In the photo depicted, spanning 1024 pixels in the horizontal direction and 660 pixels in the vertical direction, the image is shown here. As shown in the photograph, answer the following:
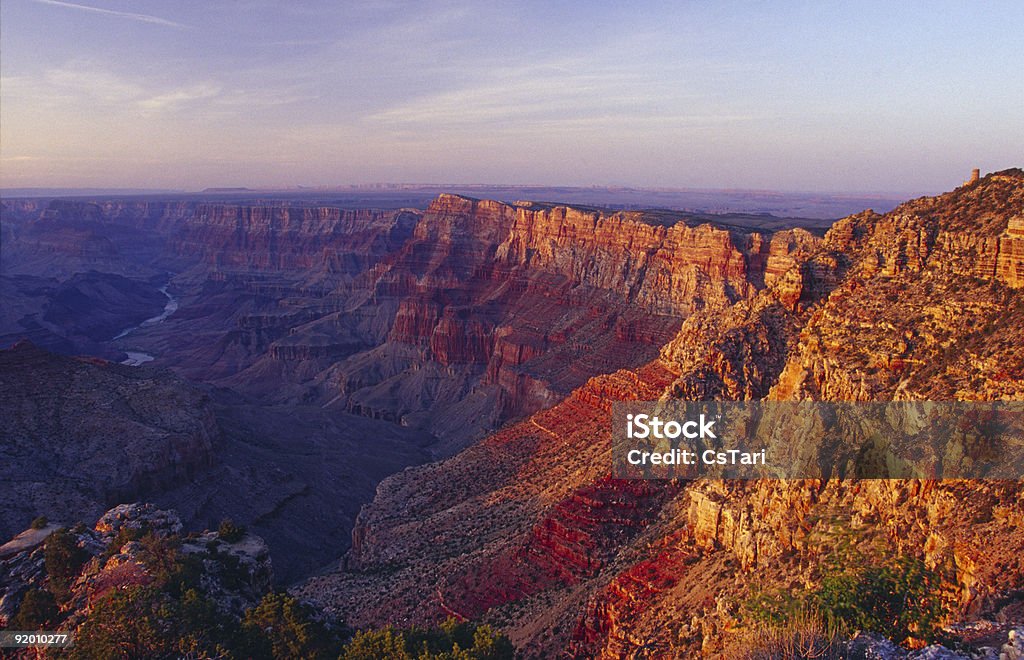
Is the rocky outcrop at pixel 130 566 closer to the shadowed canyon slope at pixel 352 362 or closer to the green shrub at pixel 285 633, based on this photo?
the green shrub at pixel 285 633

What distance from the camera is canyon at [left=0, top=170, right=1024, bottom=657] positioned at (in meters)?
24.8

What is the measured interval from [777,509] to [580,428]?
30.7 metres

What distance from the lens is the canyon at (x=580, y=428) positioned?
24.8 metres

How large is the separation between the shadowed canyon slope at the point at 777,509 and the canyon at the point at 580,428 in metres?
0.11

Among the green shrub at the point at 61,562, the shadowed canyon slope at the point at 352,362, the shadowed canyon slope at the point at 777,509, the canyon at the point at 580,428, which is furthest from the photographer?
the shadowed canyon slope at the point at 352,362

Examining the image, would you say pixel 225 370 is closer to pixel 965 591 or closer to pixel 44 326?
pixel 44 326

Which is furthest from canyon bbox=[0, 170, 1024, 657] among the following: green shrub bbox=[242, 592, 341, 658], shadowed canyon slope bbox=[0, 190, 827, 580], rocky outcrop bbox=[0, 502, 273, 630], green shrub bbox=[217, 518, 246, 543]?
rocky outcrop bbox=[0, 502, 273, 630]

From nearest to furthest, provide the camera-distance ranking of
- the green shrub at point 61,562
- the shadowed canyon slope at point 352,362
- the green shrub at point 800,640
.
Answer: the green shrub at point 800,640 < the green shrub at point 61,562 < the shadowed canyon slope at point 352,362

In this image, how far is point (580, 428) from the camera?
187 ft

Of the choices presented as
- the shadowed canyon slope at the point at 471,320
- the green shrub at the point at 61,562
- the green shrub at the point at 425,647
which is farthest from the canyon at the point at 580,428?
the green shrub at the point at 61,562

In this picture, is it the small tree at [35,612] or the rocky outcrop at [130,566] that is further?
the rocky outcrop at [130,566]

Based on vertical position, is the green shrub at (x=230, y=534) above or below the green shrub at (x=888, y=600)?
below

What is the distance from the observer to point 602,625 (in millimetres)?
29953

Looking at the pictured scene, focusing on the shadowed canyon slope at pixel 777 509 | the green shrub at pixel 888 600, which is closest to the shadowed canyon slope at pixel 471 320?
the shadowed canyon slope at pixel 777 509
